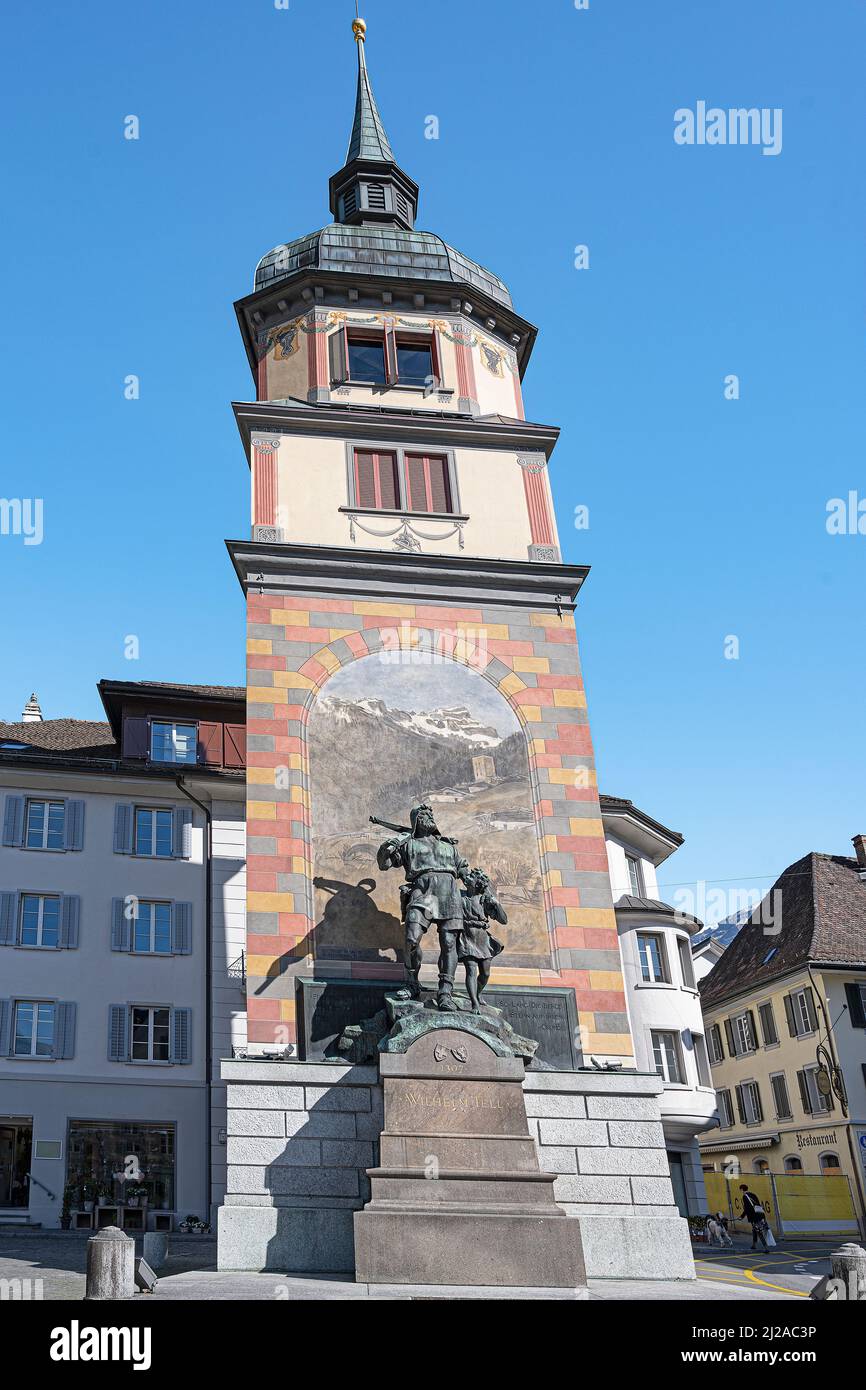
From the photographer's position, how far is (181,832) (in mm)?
33156

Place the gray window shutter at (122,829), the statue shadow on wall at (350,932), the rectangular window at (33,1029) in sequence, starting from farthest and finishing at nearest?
1. the gray window shutter at (122,829)
2. the rectangular window at (33,1029)
3. the statue shadow on wall at (350,932)

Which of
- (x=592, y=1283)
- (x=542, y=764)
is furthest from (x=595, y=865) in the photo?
(x=592, y=1283)

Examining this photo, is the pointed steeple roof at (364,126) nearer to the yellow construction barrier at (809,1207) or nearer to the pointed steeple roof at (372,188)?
the pointed steeple roof at (372,188)

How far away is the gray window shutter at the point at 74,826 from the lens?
32250 mm

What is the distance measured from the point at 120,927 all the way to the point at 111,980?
52.4 inches

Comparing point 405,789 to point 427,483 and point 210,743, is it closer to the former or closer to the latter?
point 427,483

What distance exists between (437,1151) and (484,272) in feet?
74.4

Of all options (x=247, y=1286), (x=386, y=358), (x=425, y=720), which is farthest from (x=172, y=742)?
(x=247, y=1286)

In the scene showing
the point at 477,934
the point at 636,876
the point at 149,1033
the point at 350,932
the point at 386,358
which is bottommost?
the point at 477,934

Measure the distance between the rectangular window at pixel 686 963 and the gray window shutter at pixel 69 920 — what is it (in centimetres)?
1675

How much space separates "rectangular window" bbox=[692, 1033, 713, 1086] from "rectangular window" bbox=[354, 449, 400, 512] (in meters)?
18.1

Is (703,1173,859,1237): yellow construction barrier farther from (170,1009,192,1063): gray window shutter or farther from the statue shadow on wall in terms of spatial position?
the statue shadow on wall

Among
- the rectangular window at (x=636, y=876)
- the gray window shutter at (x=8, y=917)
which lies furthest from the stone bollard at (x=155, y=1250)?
the rectangular window at (x=636, y=876)
